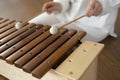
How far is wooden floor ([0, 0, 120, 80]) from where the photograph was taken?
4.51 feet

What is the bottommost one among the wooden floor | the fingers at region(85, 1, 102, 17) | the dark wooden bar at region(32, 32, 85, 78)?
the wooden floor

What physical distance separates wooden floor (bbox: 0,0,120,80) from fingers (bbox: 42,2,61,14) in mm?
549

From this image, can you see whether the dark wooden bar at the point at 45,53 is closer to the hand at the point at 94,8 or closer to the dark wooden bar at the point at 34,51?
the dark wooden bar at the point at 34,51

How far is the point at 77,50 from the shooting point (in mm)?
912

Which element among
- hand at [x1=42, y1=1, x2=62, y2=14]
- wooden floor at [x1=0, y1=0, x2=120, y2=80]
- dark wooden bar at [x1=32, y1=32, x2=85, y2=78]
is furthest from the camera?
wooden floor at [x1=0, y1=0, x2=120, y2=80]

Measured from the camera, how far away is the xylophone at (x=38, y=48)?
0.83 metres

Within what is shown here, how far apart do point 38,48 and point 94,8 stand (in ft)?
1.30

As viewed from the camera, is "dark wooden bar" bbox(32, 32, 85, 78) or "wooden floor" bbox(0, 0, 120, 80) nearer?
"dark wooden bar" bbox(32, 32, 85, 78)

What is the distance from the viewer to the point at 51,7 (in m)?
1.31

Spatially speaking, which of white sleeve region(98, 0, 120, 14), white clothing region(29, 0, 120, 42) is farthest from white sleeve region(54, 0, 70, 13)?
white sleeve region(98, 0, 120, 14)

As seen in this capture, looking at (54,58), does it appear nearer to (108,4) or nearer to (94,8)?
(94,8)

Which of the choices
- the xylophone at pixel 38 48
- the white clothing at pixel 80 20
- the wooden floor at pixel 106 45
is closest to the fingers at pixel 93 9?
the xylophone at pixel 38 48

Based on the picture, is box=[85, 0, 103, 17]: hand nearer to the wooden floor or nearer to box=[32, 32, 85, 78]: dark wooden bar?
box=[32, 32, 85, 78]: dark wooden bar

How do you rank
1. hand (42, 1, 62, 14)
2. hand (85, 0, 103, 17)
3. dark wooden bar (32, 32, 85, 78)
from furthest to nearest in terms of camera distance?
hand (42, 1, 62, 14)
hand (85, 0, 103, 17)
dark wooden bar (32, 32, 85, 78)
